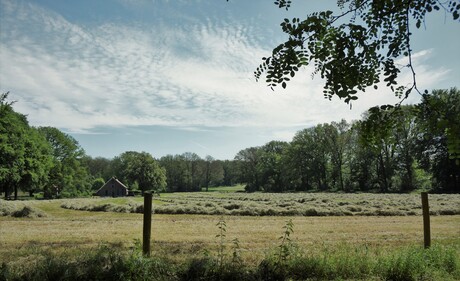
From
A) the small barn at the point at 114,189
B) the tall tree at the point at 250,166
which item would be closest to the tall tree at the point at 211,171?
the tall tree at the point at 250,166

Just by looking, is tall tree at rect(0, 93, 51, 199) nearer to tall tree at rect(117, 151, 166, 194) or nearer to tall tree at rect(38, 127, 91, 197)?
tall tree at rect(38, 127, 91, 197)

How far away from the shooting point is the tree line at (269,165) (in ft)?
162

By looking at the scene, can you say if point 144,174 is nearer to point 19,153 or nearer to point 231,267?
point 19,153

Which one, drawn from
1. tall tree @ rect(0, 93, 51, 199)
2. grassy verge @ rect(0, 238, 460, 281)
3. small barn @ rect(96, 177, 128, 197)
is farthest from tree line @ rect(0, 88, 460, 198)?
grassy verge @ rect(0, 238, 460, 281)

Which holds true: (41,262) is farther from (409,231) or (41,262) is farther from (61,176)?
(61,176)

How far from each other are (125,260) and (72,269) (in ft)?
2.83

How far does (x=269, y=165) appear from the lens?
96.9m

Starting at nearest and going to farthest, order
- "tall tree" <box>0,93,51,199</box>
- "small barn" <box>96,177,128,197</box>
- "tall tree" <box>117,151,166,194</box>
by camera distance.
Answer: "tall tree" <box>0,93,51,199</box>, "small barn" <box>96,177,128,197</box>, "tall tree" <box>117,151,166,194</box>

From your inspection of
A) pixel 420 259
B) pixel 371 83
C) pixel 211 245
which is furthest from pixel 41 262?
pixel 420 259

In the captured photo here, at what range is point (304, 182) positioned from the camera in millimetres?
85062

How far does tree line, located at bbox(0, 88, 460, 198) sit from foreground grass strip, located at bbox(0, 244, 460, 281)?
16590mm

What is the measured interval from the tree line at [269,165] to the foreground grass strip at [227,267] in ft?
54.4

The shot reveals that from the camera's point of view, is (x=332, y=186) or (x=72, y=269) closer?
(x=72, y=269)

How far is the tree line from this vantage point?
4944 centimetres
